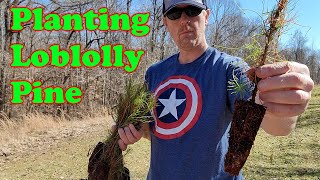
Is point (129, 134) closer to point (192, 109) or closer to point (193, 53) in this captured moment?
point (192, 109)

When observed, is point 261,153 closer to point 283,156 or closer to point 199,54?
point 283,156

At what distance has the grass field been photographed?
740 cm

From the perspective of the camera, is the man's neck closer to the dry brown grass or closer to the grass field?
the grass field

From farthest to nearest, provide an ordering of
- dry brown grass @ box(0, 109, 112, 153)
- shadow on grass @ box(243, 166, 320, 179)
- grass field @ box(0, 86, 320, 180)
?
dry brown grass @ box(0, 109, 112, 153) < grass field @ box(0, 86, 320, 180) < shadow on grass @ box(243, 166, 320, 179)

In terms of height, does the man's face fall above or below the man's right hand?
above

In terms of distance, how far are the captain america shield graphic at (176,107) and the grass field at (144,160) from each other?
454 cm

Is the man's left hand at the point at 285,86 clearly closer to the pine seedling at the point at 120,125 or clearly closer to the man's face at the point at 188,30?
the man's face at the point at 188,30

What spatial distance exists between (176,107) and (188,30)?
0.52m

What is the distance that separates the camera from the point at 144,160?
9.16m

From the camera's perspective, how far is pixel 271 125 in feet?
5.84

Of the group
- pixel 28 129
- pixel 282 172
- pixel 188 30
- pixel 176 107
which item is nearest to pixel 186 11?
pixel 188 30

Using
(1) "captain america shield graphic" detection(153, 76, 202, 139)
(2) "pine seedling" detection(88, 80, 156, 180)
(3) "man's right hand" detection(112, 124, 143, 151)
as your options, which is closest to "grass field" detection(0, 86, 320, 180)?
(2) "pine seedling" detection(88, 80, 156, 180)

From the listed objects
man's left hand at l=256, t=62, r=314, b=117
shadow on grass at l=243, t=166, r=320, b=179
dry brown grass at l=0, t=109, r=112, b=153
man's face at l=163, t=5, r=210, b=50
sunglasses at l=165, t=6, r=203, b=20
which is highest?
sunglasses at l=165, t=6, r=203, b=20

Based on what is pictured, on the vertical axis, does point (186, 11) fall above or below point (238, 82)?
above
